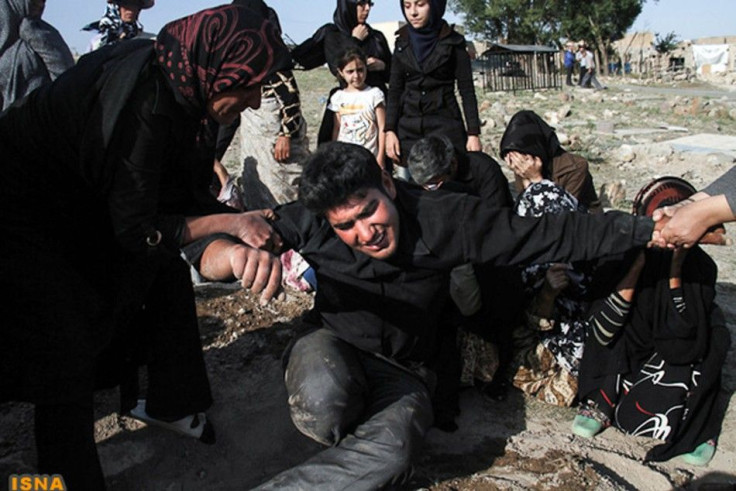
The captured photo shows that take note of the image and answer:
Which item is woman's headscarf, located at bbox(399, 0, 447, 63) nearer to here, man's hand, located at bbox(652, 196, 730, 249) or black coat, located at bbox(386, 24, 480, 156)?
black coat, located at bbox(386, 24, 480, 156)

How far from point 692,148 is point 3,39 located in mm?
9028

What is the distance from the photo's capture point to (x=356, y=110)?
4.73 meters

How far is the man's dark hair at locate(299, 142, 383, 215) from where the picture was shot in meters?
2.20

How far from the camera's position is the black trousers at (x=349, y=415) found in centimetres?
222

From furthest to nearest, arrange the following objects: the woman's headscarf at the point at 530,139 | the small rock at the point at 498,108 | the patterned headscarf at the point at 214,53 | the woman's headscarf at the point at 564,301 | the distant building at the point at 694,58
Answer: the distant building at the point at 694,58, the small rock at the point at 498,108, the woman's headscarf at the point at 530,139, the woman's headscarf at the point at 564,301, the patterned headscarf at the point at 214,53

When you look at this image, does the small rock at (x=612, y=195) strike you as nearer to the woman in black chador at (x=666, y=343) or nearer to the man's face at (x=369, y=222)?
the woman in black chador at (x=666, y=343)

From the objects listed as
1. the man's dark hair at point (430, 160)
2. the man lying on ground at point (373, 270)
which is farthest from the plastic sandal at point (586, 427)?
the man's dark hair at point (430, 160)

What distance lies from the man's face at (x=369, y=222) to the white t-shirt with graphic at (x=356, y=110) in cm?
249

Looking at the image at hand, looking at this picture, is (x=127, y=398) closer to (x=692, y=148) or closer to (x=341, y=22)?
(x=341, y=22)

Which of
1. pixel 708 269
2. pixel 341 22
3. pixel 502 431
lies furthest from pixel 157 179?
pixel 341 22

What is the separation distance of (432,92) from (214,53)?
9.24 feet

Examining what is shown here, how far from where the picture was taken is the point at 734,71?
33.9 metres

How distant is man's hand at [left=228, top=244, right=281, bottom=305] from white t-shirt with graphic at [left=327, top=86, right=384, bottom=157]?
281 centimetres

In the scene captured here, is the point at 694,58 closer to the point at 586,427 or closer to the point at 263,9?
the point at 263,9
